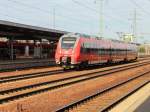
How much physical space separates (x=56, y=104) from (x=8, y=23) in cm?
2377

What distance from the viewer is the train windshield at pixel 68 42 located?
32.3 metres

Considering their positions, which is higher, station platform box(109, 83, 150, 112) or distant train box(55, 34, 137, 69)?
distant train box(55, 34, 137, 69)

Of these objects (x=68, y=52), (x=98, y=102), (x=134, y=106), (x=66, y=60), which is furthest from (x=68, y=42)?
(x=134, y=106)

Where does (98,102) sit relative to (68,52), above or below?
below

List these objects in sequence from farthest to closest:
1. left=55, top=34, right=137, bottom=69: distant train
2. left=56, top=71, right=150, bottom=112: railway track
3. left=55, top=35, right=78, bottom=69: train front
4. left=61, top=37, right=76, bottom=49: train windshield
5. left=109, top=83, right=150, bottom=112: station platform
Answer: left=61, top=37, right=76, bottom=49: train windshield → left=55, top=34, right=137, bottom=69: distant train → left=55, top=35, right=78, bottom=69: train front → left=56, top=71, right=150, bottom=112: railway track → left=109, top=83, right=150, bottom=112: station platform

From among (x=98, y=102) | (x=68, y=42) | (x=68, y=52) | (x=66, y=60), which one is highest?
(x=68, y=42)

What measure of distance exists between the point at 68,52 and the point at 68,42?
3.03 ft

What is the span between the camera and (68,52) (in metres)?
32.2

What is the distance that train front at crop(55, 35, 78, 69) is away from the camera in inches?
1257

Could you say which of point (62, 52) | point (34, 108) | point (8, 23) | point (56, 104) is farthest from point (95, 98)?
point (8, 23)

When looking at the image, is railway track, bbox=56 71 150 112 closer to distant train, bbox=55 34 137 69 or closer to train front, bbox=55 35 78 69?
train front, bbox=55 35 78 69

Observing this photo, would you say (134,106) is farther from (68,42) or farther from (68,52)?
(68,42)

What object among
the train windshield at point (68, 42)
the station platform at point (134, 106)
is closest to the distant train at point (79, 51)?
the train windshield at point (68, 42)

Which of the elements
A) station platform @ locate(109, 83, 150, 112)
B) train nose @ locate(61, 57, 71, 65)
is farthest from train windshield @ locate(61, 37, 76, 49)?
station platform @ locate(109, 83, 150, 112)
